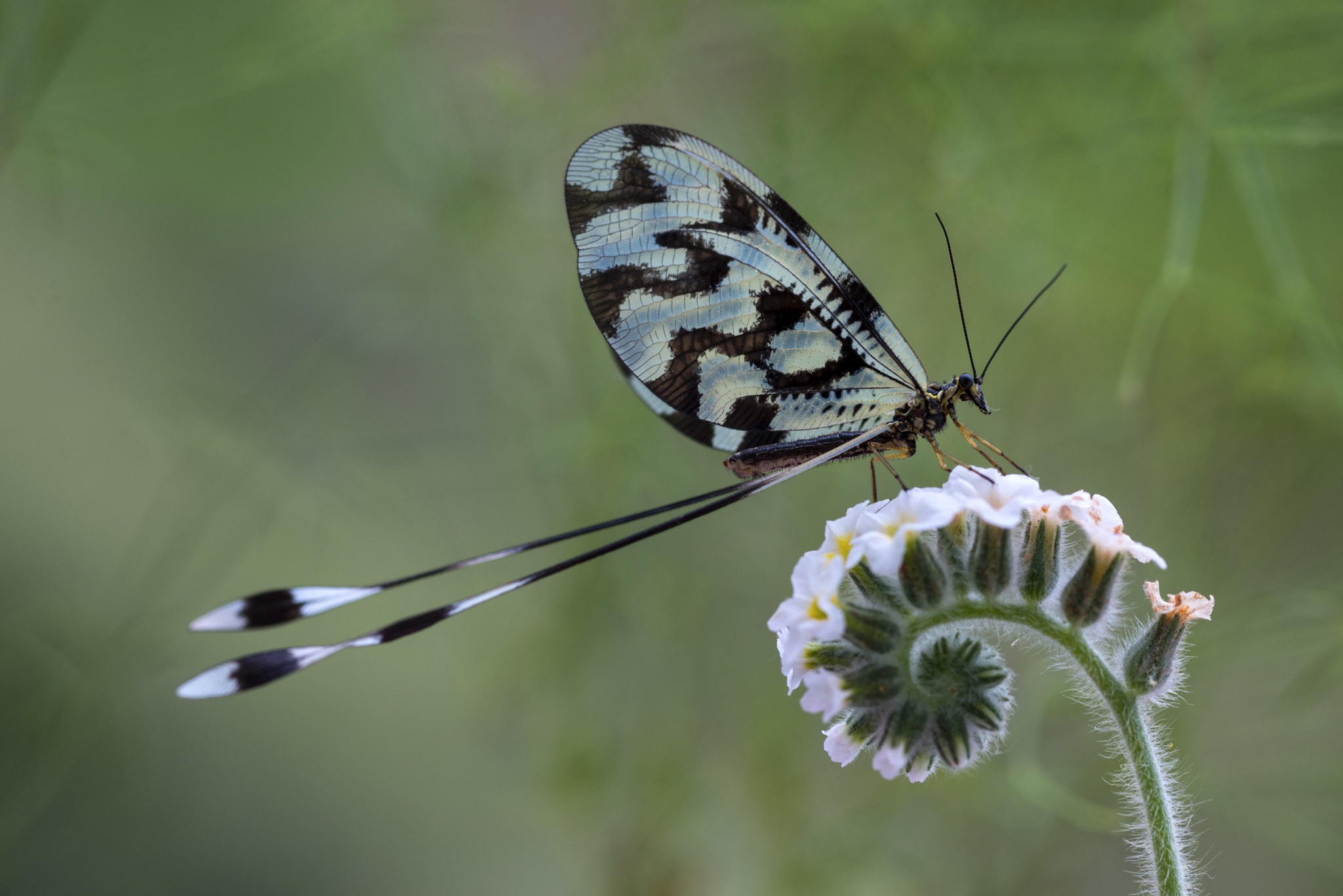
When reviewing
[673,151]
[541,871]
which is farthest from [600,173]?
[541,871]

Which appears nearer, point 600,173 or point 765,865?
point 600,173

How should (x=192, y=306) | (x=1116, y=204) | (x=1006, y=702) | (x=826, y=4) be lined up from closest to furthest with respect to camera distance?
1. (x=1006, y=702)
2. (x=826, y=4)
3. (x=1116, y=204)
4. (x=192, y=306)

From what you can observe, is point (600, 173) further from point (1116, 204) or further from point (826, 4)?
point (1116, 204)

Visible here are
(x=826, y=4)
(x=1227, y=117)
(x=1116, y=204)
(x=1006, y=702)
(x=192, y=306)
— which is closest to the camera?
(x=1006, y=702)

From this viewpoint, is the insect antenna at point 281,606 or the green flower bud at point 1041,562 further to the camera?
the green flower bud at point 1041,562

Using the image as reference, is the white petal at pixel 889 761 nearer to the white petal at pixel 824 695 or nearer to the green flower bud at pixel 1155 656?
the white petal at pixel 824 695

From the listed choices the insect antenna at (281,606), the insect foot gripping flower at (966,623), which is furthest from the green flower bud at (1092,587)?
the insect antenna at (281,606)
